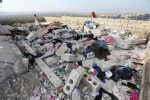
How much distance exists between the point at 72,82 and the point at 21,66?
1.93m

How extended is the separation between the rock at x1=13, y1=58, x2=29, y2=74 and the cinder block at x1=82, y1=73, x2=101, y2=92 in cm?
198

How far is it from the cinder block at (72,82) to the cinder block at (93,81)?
0.71 feet

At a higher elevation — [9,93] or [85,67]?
[85,67]

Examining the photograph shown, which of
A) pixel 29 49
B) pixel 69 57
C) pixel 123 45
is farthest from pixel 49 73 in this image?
pixel 123 45

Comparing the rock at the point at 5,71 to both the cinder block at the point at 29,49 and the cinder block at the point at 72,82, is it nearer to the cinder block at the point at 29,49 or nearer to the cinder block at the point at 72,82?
the cinder block at the point at 29,49

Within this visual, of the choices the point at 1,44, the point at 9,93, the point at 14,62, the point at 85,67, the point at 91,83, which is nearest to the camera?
the point at 91,83

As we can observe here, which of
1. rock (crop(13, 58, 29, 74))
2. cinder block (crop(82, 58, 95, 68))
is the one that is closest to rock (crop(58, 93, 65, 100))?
cinder block (crop(82, 58, 95, 68))

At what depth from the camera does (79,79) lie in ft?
19.4

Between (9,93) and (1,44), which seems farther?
(1,44)

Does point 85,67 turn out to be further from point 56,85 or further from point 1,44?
point 1,44

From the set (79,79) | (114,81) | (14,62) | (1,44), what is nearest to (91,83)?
(79,79)

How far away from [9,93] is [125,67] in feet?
10.9

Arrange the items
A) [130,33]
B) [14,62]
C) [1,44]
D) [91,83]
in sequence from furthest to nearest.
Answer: [130,33]
[1,44]
[14,62]
[91,83]

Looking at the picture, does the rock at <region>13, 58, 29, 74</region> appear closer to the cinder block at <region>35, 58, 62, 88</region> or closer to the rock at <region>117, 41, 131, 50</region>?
the cinder block at <region>35, 58, 62, 88</region>
